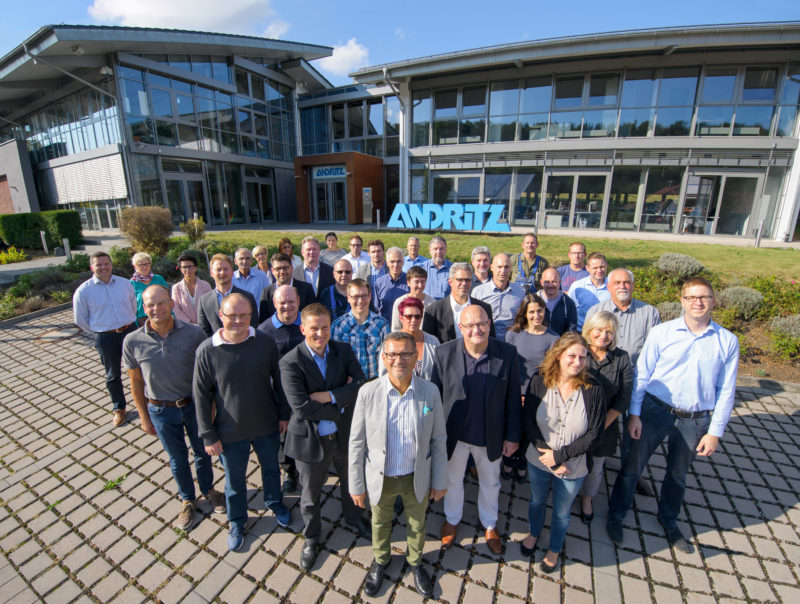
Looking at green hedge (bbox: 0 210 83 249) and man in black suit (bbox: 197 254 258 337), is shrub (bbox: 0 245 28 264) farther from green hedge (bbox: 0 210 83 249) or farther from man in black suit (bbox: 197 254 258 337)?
man in black suit (bbox: 197 254 258 337)

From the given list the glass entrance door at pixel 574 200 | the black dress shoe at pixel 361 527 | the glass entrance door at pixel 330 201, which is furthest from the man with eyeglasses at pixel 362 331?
the glass entrance door at pixel 330 201

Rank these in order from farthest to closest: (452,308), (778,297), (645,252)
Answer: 1. (645,252)
2. (778,297)
3. (452,308)

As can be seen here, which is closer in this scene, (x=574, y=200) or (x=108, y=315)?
(x=108, y=315)

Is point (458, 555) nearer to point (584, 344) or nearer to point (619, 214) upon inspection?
point (584, 344)

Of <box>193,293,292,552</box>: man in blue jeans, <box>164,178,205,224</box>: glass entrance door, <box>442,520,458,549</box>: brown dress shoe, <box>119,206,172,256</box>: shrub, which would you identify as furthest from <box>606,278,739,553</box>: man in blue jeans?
<box>164,178,205,224</box>: glass entrance door

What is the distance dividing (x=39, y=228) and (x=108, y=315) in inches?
656

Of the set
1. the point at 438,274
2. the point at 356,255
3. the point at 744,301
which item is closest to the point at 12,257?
the point at 356,255

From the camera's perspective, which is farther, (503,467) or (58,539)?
(503,467)

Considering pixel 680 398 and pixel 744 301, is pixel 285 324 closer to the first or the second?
pixel 680 398

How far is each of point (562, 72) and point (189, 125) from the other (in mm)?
18384

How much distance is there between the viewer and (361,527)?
122 inches

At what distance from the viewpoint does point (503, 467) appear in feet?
12.2

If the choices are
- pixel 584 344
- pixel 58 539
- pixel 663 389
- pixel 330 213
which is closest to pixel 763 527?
pixel 663 389

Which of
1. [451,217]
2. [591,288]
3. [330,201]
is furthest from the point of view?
[330,201]
